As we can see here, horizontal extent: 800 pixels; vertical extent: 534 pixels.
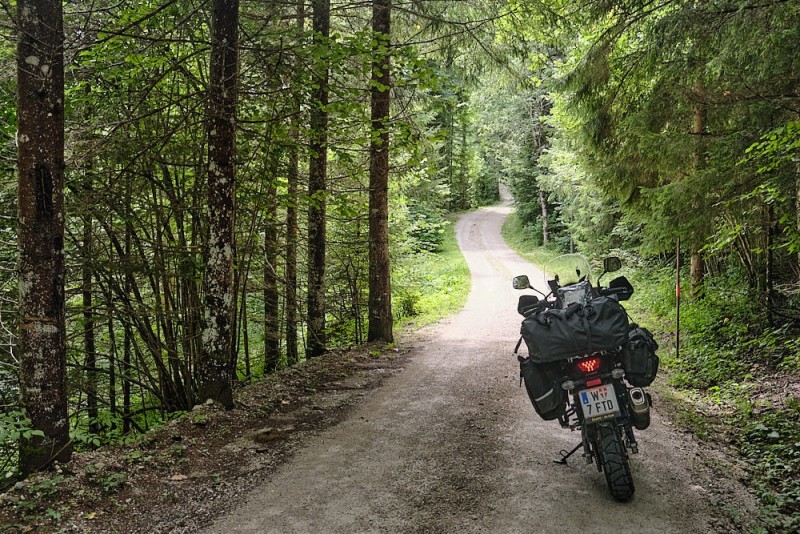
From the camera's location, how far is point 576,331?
4.24m

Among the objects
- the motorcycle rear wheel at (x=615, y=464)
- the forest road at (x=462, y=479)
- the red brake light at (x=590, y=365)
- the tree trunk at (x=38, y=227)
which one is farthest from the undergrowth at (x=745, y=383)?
the tree trunk at (x=38, y=227)

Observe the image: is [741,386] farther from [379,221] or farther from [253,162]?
[253,162]

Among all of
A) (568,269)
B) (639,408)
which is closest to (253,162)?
(568,269)

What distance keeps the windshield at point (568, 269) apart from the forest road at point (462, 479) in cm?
174

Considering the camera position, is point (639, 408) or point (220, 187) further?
point (220, 187)

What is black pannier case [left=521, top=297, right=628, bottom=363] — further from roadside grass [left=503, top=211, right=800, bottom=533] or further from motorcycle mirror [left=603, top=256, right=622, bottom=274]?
roadside grass [left=503, top=211, right=800, bottom=533]

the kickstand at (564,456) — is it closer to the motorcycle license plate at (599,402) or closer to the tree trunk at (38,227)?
the motorcycle license plate at (599,402)

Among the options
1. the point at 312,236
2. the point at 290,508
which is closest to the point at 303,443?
the point at 290,508

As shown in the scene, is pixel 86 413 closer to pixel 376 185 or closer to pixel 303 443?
pixel 303 443

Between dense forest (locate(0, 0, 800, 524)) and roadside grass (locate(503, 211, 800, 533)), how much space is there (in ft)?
0.26

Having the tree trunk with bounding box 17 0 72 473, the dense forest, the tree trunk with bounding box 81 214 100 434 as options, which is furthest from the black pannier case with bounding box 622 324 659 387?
the tree trunk with bounding box 81 214 100 434

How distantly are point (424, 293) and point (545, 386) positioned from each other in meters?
17.6

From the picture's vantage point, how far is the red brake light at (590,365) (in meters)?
4.42

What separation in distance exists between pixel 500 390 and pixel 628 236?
12300 millimetres
